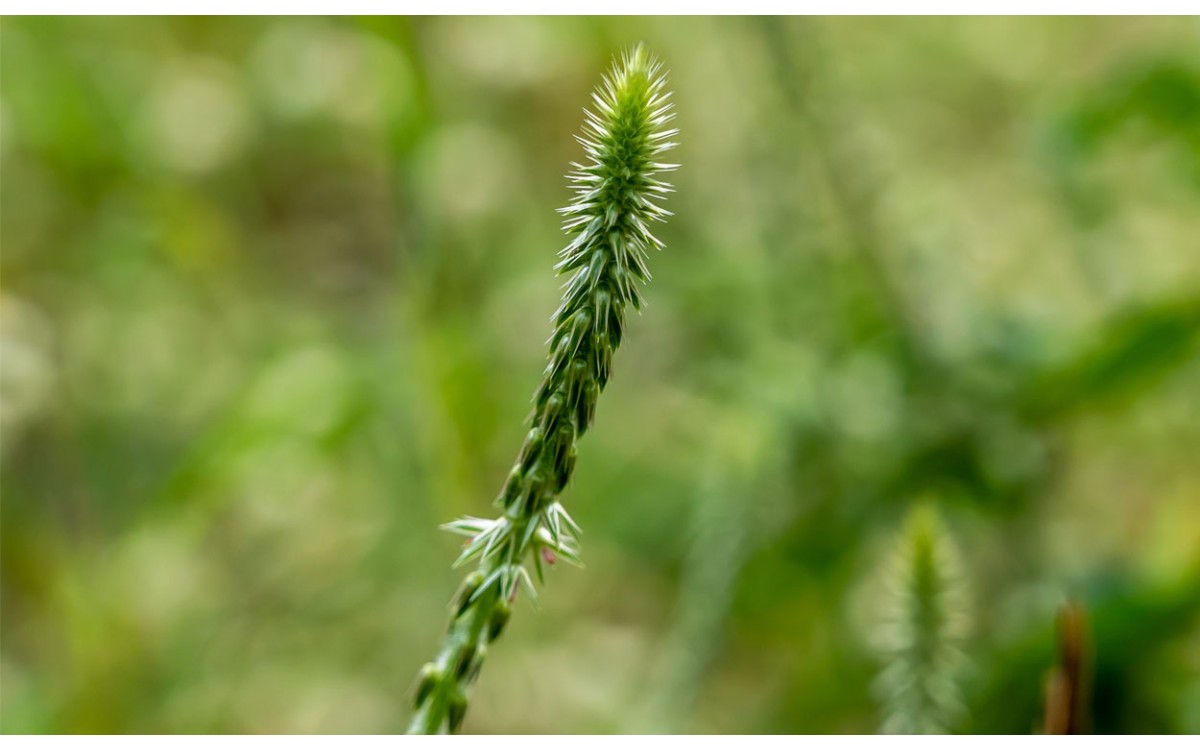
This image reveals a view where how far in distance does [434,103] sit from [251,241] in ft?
2.00

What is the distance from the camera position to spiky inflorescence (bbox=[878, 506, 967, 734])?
2.55ft

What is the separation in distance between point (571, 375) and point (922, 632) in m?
0.41

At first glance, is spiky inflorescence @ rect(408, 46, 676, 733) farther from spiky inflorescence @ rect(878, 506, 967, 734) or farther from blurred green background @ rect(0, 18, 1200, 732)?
blurred green background @ rect(0, 18, 1200, 732)

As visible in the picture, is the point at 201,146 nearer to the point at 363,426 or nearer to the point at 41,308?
the point at 41,308

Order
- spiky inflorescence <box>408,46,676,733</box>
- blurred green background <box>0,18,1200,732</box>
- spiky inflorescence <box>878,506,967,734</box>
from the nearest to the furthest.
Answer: spiky inflorescence <box>408,46,676,733</box> → spiky inflorescence <box>878,506,967,734</box> → blurred green background <box>0,18,1200,732</box>

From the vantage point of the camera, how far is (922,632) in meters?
0.79

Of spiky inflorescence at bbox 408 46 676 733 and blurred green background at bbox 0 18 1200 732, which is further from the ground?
blurred green background at bbox 0 18 1200 732

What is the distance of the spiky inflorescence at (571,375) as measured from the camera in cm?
54

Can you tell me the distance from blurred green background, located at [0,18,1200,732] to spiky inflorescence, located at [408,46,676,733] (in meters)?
0.78

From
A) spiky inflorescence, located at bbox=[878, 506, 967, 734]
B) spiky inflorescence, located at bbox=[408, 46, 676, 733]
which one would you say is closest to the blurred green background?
spiky inflorescence, located at bbox=[878, 506, 967, 734]

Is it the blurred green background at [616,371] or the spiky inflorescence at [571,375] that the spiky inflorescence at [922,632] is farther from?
the blurred green background at [616,371]

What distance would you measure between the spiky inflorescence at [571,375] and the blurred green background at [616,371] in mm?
784

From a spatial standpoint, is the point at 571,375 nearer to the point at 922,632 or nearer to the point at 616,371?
the point at 922,632

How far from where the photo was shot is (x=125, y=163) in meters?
2.14
